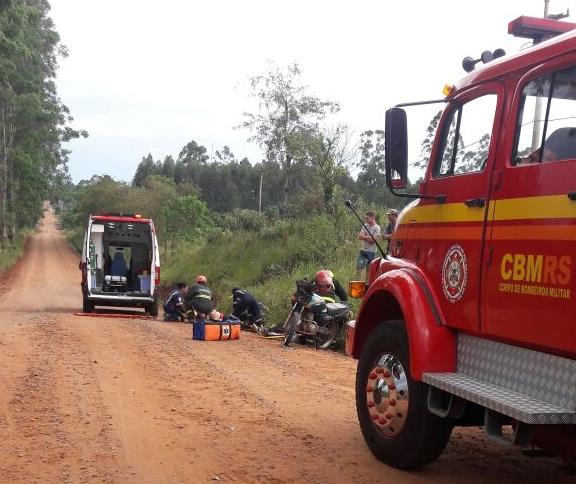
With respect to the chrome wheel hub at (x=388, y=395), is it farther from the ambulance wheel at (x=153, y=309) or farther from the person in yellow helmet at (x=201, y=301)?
the ambulance wheel at (x=153, y=309)

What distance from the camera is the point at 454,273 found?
4082 millimetres

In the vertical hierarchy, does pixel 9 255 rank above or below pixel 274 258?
below

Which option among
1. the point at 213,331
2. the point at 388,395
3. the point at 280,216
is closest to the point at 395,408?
the point at 388,395

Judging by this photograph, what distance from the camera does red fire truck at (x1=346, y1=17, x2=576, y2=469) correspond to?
3.24m

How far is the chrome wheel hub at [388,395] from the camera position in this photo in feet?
14.4

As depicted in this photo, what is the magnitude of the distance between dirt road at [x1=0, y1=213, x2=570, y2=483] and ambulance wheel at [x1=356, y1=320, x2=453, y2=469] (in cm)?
16

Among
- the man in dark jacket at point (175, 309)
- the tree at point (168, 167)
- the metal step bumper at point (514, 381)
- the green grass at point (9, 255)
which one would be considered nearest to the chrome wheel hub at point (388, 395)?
the metal step bumper at point (514, 381)

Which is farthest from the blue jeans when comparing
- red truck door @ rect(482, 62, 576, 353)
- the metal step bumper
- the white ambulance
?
red truck door @ rect(482, 62, 576, 353)

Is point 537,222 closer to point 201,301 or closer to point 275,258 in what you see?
point 201,301

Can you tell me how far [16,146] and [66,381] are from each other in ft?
125

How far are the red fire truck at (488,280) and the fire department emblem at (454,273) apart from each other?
0.01 m

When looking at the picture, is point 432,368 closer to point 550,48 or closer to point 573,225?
point 573,225

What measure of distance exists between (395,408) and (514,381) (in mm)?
1088

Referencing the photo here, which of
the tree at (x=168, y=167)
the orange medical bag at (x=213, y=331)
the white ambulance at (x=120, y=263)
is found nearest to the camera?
the orange medical bag at (x=213, y=331)
